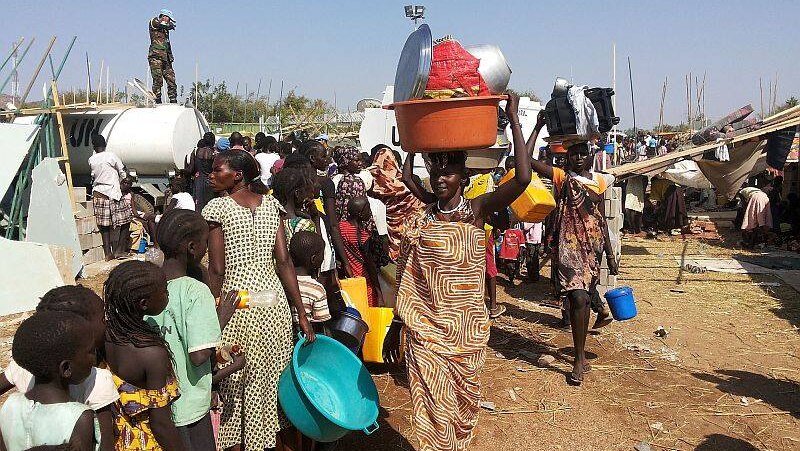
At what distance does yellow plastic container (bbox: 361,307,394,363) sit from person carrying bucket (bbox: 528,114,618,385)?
1.47 meters

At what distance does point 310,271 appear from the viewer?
4098 mm

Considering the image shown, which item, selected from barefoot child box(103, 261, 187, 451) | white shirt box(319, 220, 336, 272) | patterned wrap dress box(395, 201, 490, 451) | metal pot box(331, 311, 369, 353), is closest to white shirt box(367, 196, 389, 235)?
white shirt box(319, 220, 336, 272)

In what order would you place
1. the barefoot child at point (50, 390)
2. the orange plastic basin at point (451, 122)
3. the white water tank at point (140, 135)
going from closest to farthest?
the barefoot child at point (50, 390) < the orange plastic basin at point (451, 122) < the white water tank at point (140, 135)

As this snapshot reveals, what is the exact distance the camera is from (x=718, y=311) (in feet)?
25.8

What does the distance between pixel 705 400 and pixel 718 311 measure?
3.11 meters

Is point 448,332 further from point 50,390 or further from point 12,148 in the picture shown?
point 12,148

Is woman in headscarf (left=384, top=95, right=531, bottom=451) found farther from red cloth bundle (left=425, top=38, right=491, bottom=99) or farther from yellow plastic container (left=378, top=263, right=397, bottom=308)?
yellow plastic container (left=378, top=263, right=397, bottom=308)

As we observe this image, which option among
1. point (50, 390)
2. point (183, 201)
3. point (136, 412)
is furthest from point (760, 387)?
point (183, 201)

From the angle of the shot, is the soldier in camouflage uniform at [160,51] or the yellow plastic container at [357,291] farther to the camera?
the soldier in camouflage uniform at [160,51]

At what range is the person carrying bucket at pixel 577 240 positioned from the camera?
213 inches

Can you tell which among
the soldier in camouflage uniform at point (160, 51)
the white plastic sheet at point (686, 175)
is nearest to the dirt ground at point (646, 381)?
the white plastic sheet at point (686, 175)

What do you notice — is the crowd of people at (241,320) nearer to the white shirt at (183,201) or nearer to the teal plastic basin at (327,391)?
the teal plastic basin at (327,391)

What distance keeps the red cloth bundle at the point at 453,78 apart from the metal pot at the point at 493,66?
31.7 inches

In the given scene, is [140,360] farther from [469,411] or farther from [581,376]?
[581,376]
